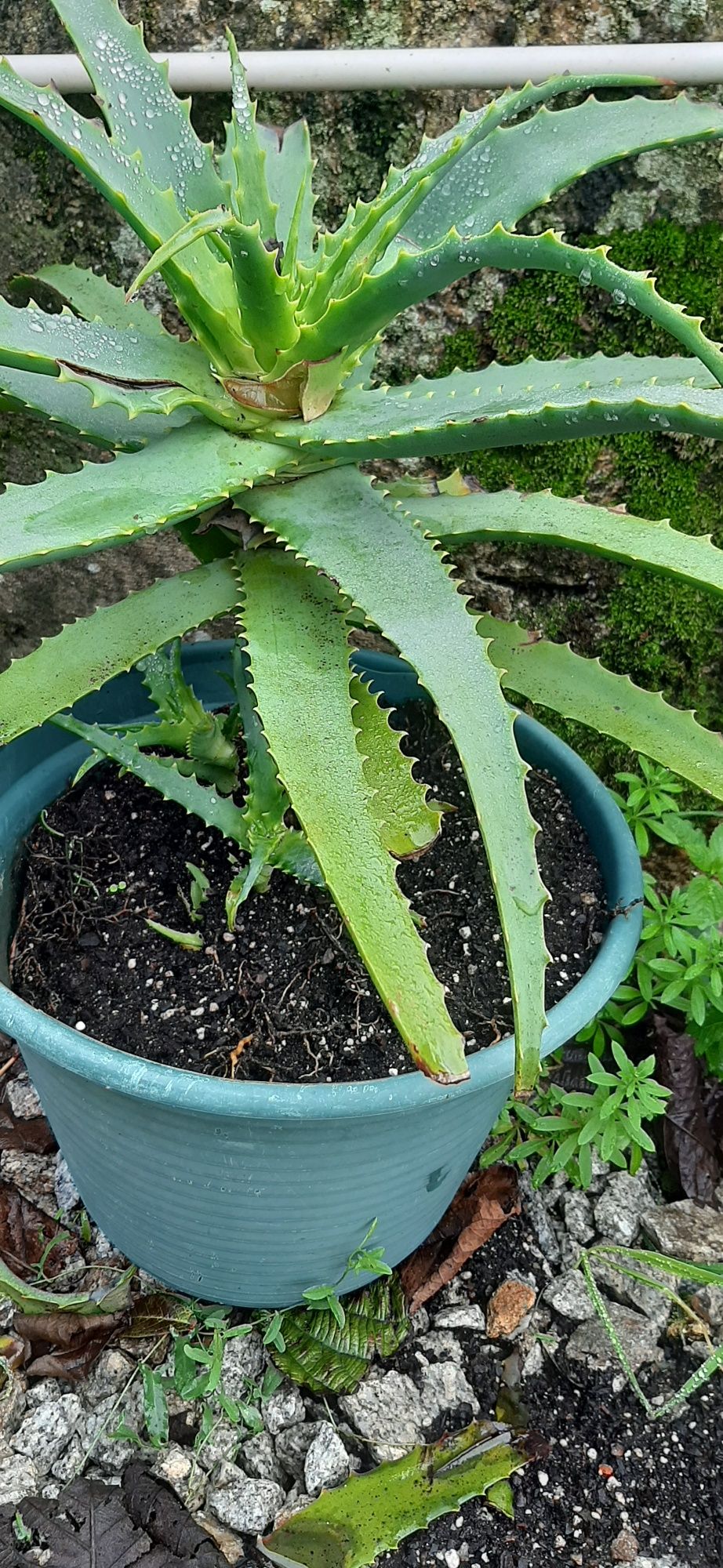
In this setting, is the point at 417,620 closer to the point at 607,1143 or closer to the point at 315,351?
the point at 315,351

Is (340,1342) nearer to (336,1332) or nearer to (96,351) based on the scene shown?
(336,1332)

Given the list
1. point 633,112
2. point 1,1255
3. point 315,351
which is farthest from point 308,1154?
point 633,112

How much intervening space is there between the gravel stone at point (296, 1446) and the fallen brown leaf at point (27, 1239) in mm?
338

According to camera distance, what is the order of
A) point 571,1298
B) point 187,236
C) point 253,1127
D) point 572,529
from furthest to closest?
point 571,1298 → point 253,1127 → point 572,529 → point 187,236

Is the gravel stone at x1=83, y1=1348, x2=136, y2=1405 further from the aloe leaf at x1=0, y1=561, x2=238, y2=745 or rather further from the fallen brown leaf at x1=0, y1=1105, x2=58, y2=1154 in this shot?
the aloe leaf at x1=0, y1=561, x2=238, y2=745

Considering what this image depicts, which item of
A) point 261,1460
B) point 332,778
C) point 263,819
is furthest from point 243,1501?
point 332,778

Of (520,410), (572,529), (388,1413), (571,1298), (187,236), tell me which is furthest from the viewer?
(571,1298)

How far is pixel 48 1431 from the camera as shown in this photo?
113 centimetres

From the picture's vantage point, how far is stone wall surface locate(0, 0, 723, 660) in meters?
1.13

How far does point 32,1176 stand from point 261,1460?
0.47 m

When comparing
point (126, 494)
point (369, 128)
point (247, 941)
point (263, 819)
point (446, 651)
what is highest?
point (369, 128)

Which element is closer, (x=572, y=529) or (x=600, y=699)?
(x=572, y=529)

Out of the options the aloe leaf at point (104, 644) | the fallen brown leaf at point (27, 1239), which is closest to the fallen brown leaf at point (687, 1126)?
the fallen brown leaf at point (27, 1239)

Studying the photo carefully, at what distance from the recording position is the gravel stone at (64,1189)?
134 centimetres
